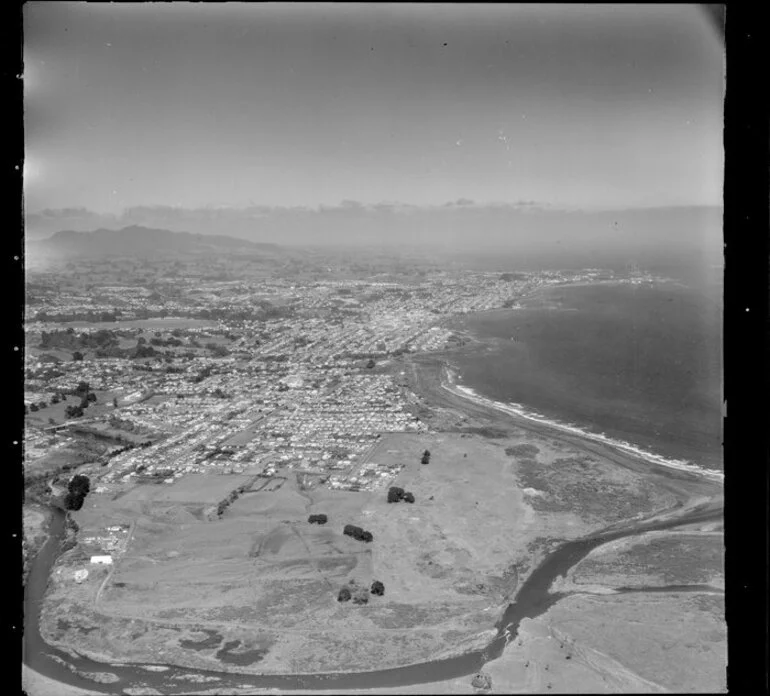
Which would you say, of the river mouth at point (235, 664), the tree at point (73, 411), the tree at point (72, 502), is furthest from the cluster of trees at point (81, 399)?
the river mouth at point (235, 664)

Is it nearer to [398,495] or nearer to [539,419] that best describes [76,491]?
[398,495]

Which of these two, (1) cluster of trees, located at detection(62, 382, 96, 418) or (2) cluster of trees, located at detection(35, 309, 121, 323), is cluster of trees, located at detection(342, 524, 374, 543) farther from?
(2) cluster of trees, located at detection(35, 309, 121, 323)

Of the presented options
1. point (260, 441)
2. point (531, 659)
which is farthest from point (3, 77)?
point (260, 441)

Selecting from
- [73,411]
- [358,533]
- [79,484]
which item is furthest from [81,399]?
[358,533]

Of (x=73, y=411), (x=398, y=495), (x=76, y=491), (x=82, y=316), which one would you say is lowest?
(x=398, y=495)

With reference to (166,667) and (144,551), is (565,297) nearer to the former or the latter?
(144,551)
